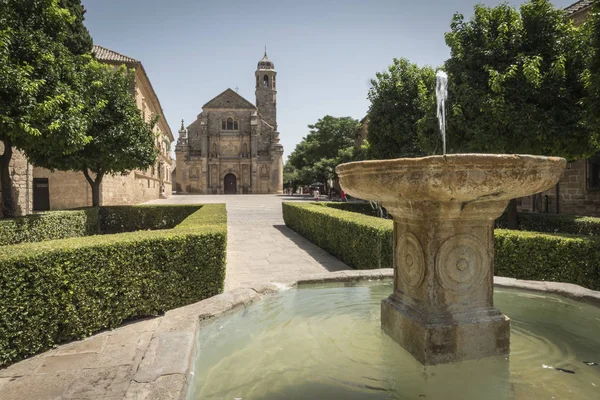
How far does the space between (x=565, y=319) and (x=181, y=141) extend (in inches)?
1996

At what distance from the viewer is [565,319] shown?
337 cm

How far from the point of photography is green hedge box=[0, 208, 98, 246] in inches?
307

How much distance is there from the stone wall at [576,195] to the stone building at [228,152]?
127ft

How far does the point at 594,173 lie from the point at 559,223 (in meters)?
6.52

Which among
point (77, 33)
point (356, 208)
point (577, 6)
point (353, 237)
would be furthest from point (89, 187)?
point (577, 6)

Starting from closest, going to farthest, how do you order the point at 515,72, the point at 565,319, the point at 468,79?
the point at 565,319 < the point at 515,72 < the point at 468,79

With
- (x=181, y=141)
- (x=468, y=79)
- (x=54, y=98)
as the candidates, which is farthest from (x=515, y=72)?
(x=181, y=141)

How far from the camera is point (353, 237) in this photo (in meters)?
7.18

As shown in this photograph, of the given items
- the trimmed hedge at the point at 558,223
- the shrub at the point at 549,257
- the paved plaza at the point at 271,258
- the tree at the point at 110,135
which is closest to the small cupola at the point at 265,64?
the tree at the point at 110,135

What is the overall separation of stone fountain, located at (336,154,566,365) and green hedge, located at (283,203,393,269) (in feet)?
10.2

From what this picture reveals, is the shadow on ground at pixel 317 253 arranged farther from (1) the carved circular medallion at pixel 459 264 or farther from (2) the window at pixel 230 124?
(2) the window at pixel 230 124

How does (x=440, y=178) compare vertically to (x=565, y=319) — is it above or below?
above

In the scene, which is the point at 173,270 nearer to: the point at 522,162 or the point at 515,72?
the point at 522,162

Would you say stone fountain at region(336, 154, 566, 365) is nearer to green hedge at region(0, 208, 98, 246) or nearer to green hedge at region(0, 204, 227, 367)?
green hedge at region(0, 204, 227, 367)
